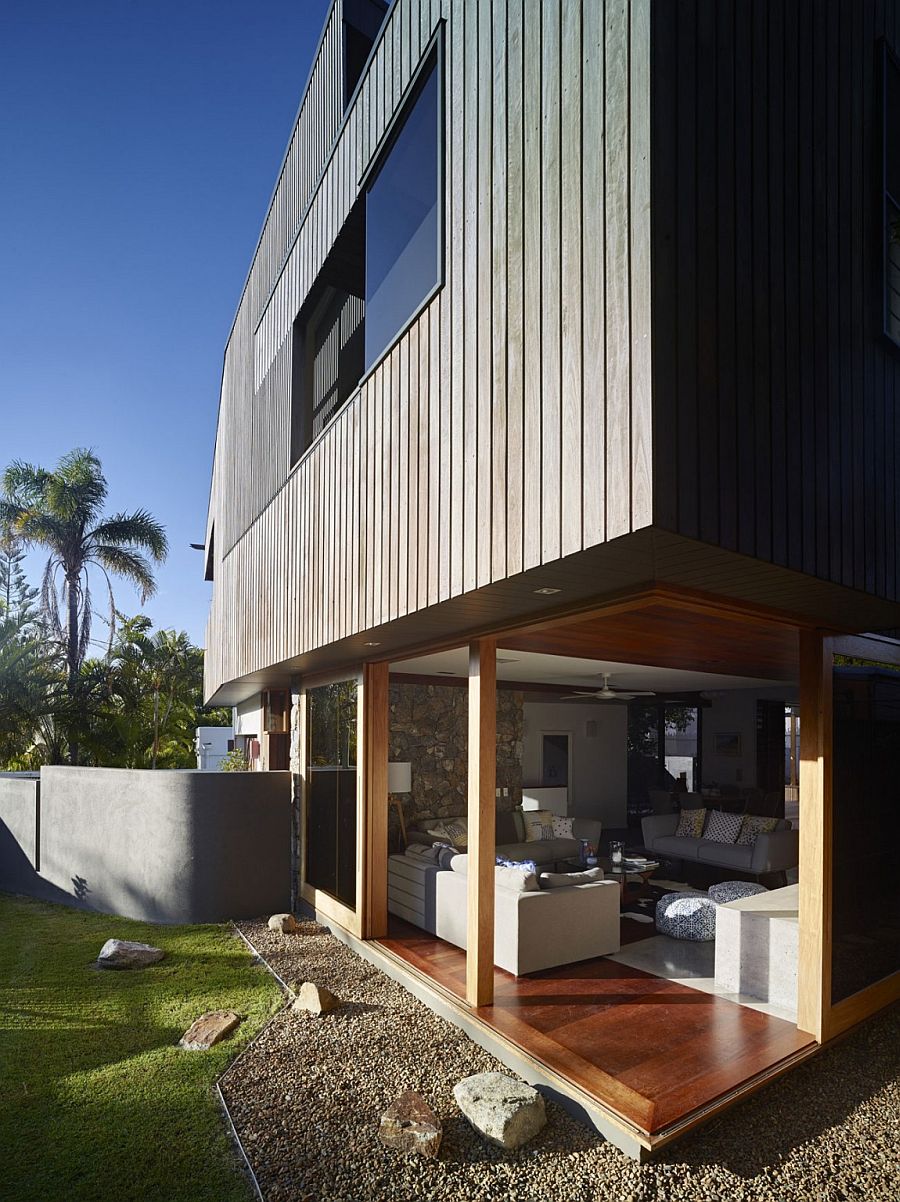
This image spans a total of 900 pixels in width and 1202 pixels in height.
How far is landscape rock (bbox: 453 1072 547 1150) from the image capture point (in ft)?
11.9

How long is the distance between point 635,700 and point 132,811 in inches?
384

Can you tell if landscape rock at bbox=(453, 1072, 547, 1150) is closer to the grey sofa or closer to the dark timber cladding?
the dark timber cladding

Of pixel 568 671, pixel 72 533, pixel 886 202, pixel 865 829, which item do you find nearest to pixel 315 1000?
pixel 865 829

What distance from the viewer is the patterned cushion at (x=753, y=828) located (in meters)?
Result: 9.47

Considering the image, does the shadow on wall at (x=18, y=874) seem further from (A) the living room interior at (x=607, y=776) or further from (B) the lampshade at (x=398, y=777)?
(B) the lampshade at (x=398, y=777)

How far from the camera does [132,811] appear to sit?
8242 millimetres

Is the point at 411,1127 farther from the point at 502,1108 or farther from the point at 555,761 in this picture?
the point at 555,761

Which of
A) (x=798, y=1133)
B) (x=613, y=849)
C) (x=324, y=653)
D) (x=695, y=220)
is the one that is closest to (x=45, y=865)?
(x=324, y=653)

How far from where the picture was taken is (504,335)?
351 cm

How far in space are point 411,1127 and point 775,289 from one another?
14.2 feet

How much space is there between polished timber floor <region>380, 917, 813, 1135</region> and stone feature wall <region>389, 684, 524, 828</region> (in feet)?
11.0

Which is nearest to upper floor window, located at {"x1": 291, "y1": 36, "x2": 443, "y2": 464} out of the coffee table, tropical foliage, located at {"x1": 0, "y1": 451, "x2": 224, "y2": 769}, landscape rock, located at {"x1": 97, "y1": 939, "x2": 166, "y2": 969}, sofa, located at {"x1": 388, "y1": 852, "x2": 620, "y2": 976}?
sofa, located at {"x1": 388, "y1": 852, "x2": 620, "y2": 976}

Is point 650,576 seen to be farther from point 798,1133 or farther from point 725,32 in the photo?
point 798,1133

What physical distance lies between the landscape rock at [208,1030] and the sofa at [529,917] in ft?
6.81
